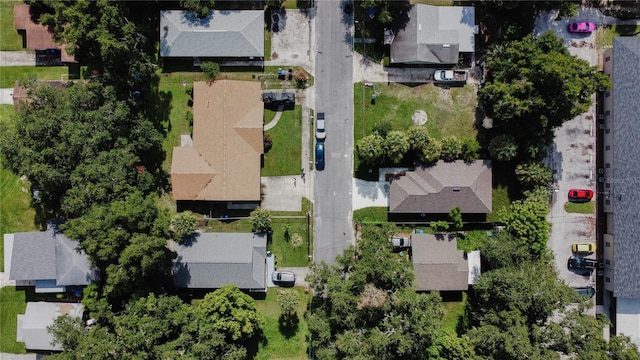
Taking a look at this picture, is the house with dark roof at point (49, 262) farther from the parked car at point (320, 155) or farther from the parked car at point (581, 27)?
the parked car at point (581, 27)

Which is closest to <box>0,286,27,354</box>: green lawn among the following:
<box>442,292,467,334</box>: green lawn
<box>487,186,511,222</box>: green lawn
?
<box>442,292,467,334</box>: green lawn

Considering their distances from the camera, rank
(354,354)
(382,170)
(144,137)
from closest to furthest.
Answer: (354,354)
(144,137)
(382,170)

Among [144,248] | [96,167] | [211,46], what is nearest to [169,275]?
[144,248]

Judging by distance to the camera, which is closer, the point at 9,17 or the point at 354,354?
the point at 354,354

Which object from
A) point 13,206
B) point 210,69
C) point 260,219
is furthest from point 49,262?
point 210,69

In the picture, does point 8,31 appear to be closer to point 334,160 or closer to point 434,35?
point 334,160

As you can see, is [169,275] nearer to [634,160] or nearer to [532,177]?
[532,177]

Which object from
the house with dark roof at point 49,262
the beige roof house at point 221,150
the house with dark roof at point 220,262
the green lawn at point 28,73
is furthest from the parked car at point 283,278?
the green lawn at point 28,73
